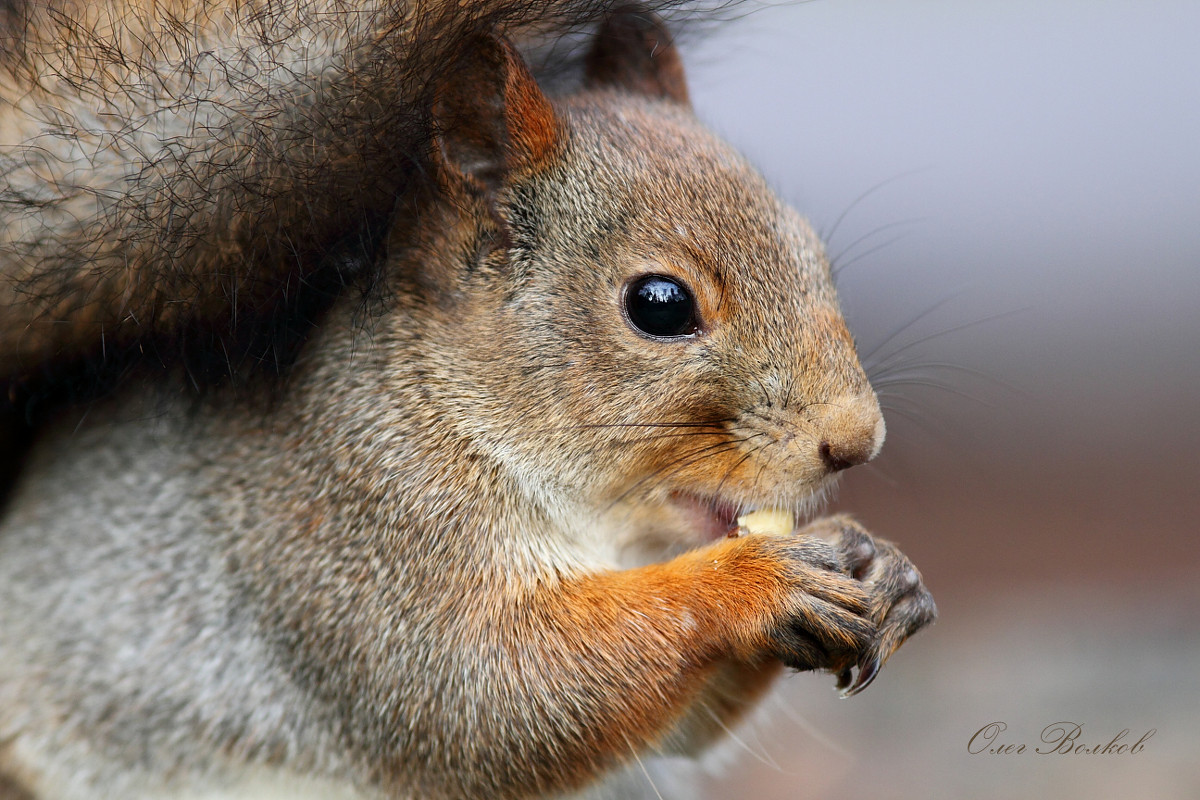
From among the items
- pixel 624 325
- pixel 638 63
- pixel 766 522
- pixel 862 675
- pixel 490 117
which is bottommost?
pixel 862 675

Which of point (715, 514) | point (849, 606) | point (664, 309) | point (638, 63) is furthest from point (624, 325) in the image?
point (638, 63)

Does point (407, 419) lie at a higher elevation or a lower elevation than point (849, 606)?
higher

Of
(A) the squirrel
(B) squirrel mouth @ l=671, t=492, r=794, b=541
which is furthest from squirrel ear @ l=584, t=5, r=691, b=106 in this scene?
(B) squirrel mouth @ l=671, t=492, r=794, b=541

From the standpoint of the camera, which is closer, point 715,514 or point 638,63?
point 715,514

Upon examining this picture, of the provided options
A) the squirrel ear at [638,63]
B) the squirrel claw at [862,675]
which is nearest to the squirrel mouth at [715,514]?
the squirrel claw at [862,675]

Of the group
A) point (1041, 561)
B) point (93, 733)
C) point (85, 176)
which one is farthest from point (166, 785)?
point (1041, 561)

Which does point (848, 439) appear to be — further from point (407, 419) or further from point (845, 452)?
point (407, 419)

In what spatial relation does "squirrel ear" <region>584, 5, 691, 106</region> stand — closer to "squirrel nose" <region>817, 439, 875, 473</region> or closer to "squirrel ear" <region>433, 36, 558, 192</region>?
"squirrel ear" <region>433, 36, 558, 192</region>

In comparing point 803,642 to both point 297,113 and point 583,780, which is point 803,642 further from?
point 297,113
